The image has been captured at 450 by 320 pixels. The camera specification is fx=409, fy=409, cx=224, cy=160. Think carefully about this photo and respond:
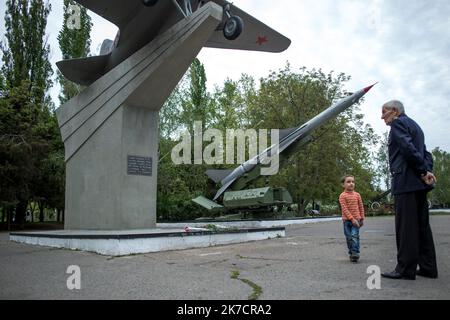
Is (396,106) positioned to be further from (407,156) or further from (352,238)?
(352,238)

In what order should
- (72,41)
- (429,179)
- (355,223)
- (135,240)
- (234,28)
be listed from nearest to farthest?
(429,179) < (355,223) < (135,240) < (234,28) < (72,41)

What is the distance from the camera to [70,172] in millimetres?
10367

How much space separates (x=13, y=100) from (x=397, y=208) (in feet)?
63.3

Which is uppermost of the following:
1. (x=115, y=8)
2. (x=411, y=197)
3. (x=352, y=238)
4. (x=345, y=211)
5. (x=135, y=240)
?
(x=115, y=8)

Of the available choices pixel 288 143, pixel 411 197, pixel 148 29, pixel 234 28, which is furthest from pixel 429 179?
pixel 288 143

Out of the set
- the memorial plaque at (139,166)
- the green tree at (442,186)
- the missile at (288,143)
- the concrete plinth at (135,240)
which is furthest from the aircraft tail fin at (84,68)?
the green tree at (442,186)

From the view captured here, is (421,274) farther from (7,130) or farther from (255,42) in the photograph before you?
(7,130)

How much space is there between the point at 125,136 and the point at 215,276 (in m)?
5.39

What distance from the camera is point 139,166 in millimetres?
9773

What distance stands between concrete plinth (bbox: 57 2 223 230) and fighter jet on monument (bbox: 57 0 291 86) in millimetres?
818

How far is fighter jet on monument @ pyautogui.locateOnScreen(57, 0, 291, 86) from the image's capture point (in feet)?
31.9

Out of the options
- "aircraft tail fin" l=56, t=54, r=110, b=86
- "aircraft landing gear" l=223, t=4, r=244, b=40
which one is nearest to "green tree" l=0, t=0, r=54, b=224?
"aircraft tail fin" l=56, t=54, r=110, b=86

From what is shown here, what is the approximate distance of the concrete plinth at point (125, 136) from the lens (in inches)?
354

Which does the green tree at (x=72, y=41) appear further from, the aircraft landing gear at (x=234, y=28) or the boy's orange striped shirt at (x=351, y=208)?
the boy's orange striped shirt at (x=351, y=208)
